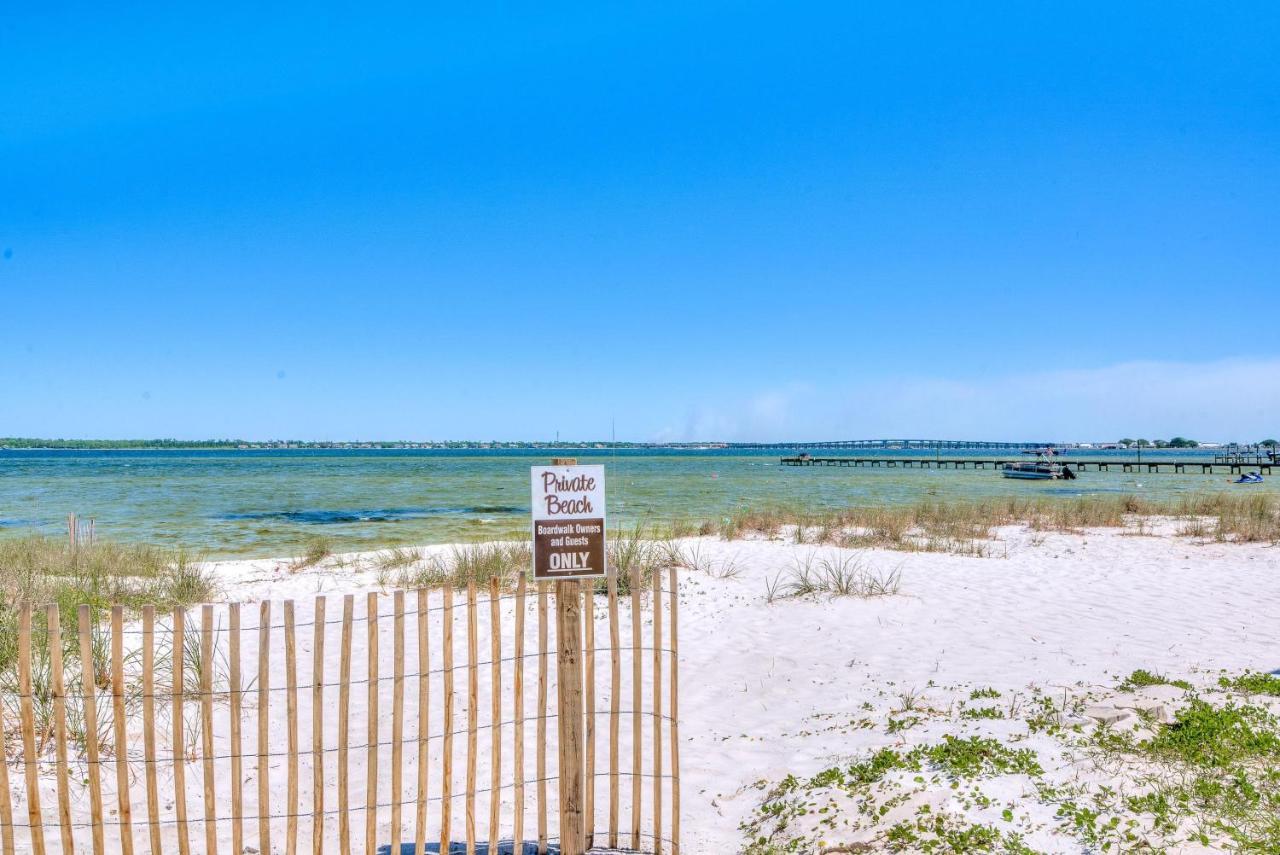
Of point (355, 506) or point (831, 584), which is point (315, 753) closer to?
point (831, 584)

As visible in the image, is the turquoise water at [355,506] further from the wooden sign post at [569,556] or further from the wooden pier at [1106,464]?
the wooden sign post at [569,556]

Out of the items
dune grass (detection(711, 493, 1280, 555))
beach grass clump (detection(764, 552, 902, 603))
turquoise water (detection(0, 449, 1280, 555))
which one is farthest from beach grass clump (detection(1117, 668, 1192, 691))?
turquoise water (detection(0, 449, 1280, 555))

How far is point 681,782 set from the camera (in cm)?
562

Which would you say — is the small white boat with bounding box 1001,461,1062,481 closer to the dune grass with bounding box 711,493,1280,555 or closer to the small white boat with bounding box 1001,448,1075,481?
the small white boat with bounding box 1001,448,1075,481

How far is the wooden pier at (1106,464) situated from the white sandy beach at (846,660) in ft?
184

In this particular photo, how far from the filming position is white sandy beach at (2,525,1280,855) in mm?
5316

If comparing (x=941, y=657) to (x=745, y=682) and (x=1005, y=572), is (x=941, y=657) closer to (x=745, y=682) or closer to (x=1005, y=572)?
(x=745, y=682)

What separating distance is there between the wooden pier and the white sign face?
65.6 meters

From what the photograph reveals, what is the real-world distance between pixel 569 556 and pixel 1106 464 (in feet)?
300

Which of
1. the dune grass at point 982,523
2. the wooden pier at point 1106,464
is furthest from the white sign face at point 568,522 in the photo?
the wooden pier at point 1106,464

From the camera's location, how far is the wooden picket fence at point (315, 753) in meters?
4.05

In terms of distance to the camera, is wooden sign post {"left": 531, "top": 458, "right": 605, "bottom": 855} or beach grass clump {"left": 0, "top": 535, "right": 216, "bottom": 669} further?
beach grass clump {"left": 0, "top": 535, "right": 216, "bottom": 669}

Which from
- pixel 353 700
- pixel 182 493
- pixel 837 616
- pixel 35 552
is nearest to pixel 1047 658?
pixel 837 616

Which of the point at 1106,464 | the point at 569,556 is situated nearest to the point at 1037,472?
the point at 1106,464
